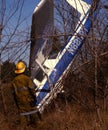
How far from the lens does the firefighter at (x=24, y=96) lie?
912 centimetres

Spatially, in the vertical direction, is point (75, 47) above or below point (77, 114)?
above

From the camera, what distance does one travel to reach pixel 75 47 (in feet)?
36.7

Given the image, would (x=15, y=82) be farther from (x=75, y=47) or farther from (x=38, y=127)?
(x=75, y=47)

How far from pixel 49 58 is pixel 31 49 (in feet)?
9.04

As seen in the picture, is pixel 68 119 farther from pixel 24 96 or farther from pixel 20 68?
pixel 20 68

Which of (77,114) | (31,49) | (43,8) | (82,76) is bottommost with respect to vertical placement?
(77,114)

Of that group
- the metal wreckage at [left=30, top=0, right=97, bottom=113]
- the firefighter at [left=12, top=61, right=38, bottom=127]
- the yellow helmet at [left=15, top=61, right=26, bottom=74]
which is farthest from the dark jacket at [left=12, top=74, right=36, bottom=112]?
the metal wreckage at [left=30, top=0, right=97, bottom=113]

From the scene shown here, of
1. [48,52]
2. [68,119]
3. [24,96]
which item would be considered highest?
[48,52]

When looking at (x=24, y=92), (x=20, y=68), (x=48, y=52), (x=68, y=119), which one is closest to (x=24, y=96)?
(x=24, y=92)

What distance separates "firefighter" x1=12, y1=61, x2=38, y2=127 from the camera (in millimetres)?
9117

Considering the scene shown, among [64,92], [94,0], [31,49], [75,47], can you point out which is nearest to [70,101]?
[64,92]

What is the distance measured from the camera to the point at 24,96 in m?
9.23

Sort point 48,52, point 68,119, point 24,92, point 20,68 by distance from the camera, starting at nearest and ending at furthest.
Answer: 1. point 68,119
2. point 24,92
3. point 20,68
4. point 48,52

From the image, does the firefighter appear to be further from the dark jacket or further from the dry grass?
the dry grass
